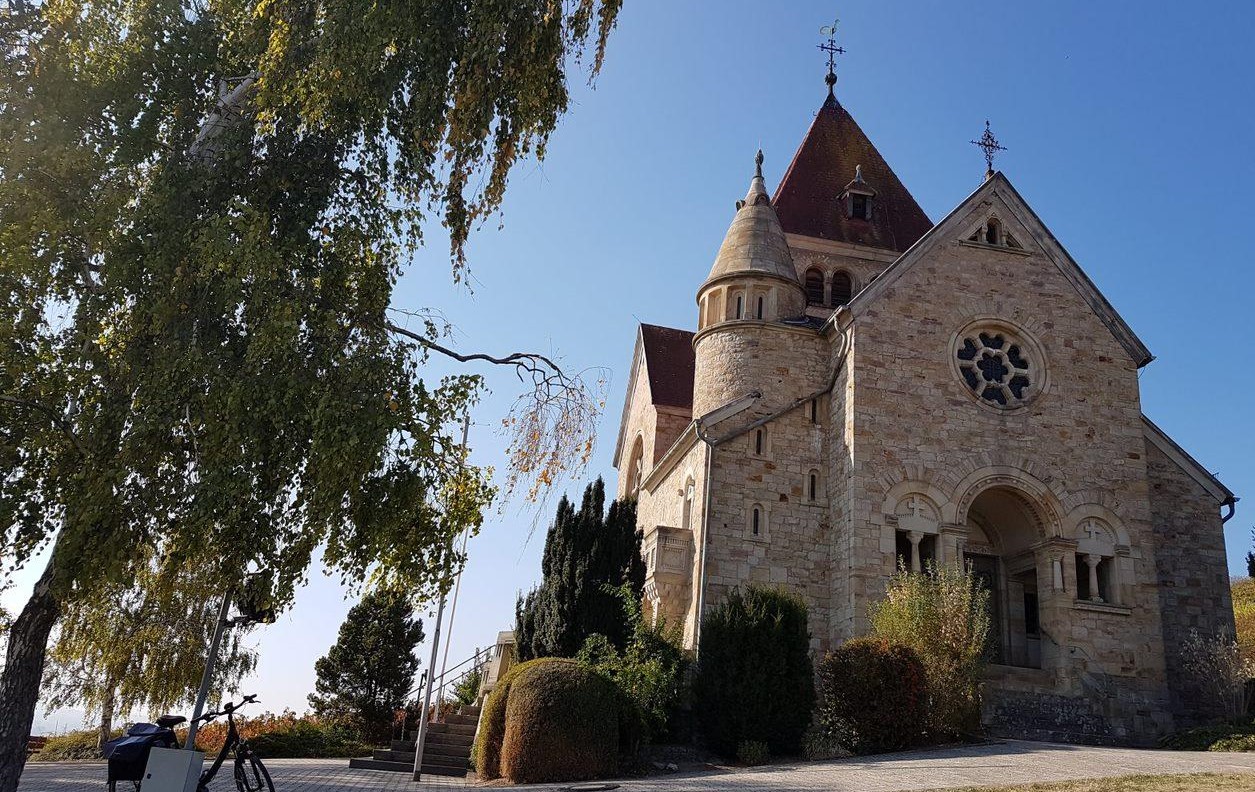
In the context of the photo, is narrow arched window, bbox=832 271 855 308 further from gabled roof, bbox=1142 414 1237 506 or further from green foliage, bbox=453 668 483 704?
green foliage, bbox=453 668 483 704

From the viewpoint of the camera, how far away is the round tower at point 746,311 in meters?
22.5

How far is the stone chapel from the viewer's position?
19.2 m

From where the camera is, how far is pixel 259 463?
8.23 m

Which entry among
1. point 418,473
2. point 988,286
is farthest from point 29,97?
point 988,286

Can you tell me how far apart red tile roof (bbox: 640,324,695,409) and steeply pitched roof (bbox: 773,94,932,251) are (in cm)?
510

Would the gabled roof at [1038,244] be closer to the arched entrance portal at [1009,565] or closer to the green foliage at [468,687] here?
the arched entrance portal at [1009,565]

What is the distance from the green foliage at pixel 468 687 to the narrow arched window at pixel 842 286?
47.9 feet

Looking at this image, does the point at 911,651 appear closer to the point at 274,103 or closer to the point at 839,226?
the point at 274,103

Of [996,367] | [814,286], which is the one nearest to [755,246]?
[814,286]

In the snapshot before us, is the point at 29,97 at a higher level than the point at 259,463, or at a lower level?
higher

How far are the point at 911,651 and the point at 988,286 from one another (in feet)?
31.4

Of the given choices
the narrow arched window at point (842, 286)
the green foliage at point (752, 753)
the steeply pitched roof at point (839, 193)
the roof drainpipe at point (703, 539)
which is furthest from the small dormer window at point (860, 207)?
the green foliage at point (752, 753)

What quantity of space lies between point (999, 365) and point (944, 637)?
7.42 metres

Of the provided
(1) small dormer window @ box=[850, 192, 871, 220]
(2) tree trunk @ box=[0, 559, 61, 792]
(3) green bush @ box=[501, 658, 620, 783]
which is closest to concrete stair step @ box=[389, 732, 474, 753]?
(3) green bush @ box=[501, 658, 620, 783]
